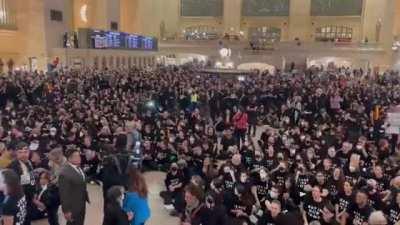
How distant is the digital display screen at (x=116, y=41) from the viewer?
88.8ft

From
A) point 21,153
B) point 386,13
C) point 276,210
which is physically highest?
point 386,13

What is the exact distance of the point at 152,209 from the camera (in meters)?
8.34

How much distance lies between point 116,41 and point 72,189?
2499 cm

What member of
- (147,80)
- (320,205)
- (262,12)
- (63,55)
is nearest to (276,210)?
(320,205)

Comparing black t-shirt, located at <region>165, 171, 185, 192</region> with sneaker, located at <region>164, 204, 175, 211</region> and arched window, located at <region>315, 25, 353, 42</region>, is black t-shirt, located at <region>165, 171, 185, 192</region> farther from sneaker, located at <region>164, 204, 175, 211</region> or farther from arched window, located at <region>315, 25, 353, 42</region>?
arched window, located at <region>315, 25, 353, 42</region>

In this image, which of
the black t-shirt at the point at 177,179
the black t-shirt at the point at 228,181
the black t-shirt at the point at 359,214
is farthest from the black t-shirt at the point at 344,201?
the black t-shirt at the point at 177,179

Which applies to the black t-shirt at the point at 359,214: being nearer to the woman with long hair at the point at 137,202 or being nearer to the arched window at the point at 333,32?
the woman with long hair at the point at 137,202

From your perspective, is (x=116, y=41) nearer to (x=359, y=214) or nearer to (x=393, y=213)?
(x=359, y=214)

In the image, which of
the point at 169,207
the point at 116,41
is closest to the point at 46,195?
the point at 169,207

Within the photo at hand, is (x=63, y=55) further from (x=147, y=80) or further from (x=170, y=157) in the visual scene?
(x=170, y=157)

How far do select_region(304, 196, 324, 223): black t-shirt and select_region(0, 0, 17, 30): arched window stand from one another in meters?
27.2

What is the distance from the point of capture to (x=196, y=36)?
47469mm

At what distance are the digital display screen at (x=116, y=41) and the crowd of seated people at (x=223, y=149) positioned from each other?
30.1 ft

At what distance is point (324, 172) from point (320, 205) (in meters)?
1.24
